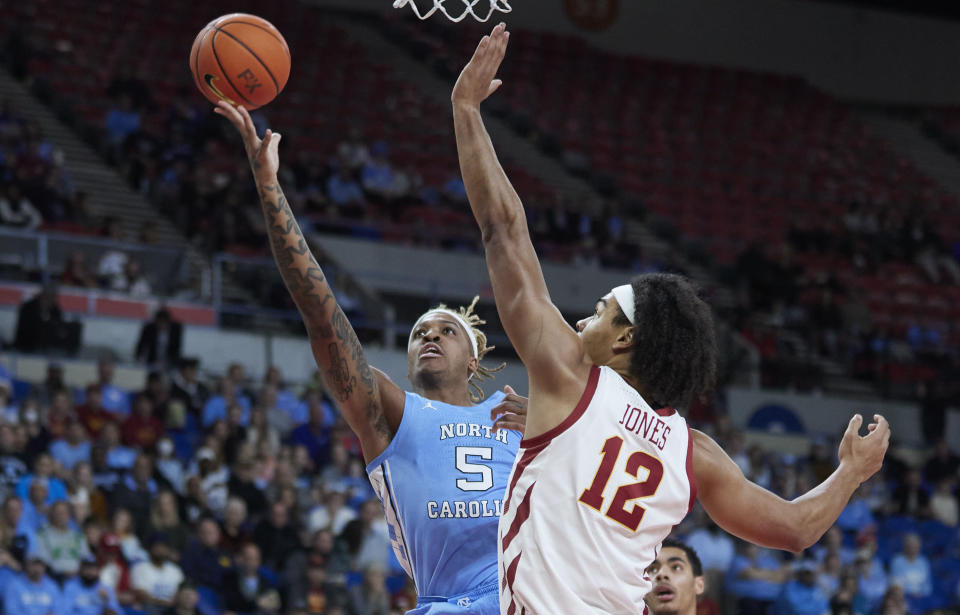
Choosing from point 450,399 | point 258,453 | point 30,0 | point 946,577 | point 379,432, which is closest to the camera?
point 379,432

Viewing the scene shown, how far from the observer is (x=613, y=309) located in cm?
399

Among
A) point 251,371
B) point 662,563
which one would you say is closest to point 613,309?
point 662,563

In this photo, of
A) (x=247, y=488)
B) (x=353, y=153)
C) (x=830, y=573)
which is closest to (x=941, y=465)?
(x=830, y=573)

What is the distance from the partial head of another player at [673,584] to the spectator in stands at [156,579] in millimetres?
5502

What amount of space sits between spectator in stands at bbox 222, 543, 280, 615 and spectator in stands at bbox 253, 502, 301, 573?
12.4 inches

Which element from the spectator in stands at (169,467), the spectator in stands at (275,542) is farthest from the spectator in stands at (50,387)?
the spectator in stands at (275,542)

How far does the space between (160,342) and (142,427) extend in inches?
74.0

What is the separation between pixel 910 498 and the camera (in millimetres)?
16109

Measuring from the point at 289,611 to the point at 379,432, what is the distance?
6.08m

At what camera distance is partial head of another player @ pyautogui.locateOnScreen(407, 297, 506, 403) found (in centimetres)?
590

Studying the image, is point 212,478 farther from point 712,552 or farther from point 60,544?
point 712,552

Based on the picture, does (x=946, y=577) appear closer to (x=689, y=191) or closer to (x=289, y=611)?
(x=289, y=611)

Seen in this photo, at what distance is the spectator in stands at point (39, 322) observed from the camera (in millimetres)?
13523

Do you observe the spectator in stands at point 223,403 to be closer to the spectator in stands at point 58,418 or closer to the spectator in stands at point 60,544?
the spectator in stands at point 58,418
